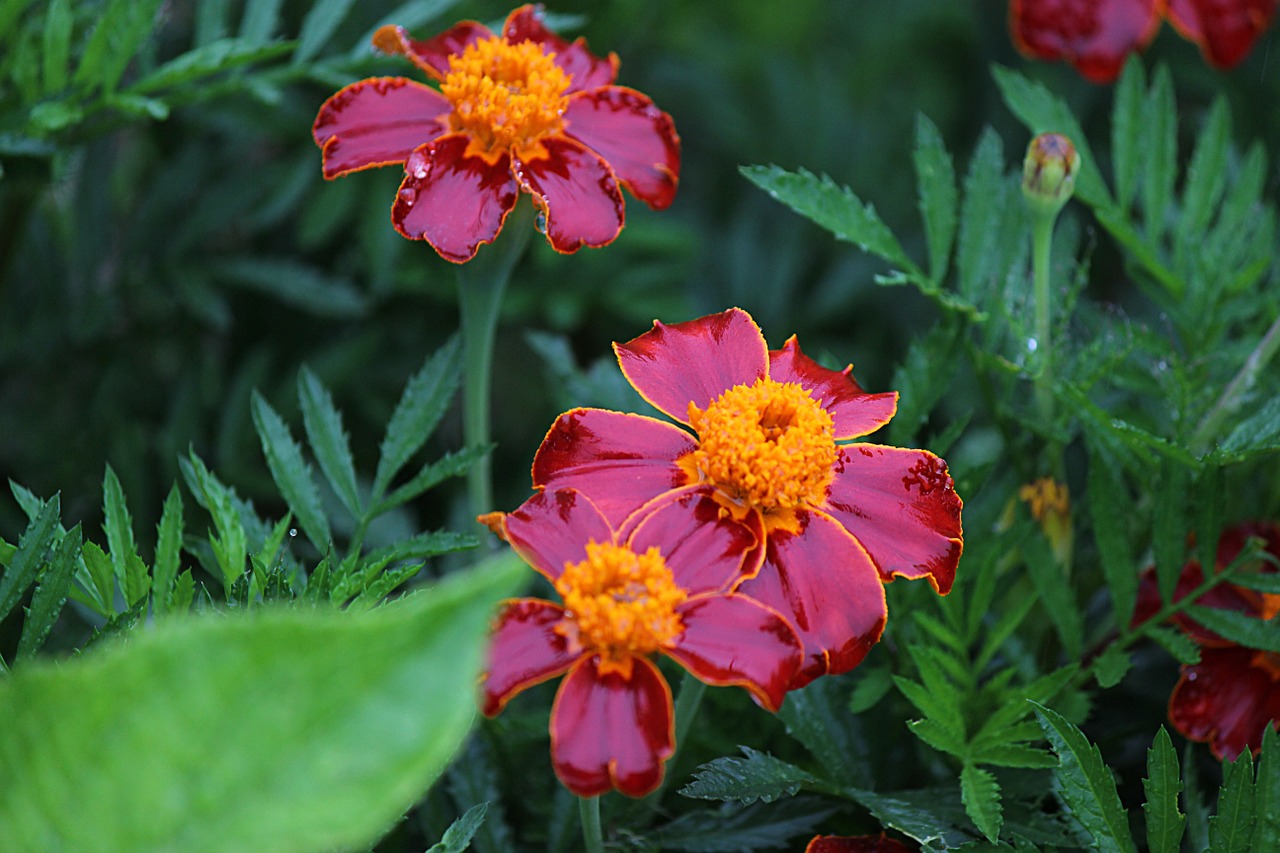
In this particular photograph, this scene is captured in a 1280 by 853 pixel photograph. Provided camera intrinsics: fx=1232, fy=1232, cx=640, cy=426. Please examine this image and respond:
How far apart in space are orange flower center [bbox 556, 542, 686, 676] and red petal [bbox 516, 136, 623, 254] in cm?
19

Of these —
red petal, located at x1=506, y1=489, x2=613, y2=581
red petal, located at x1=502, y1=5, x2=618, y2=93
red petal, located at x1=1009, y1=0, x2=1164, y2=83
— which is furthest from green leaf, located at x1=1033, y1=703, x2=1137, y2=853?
red petal, located at x1=1009, y1=0, x2=1164, y2=83

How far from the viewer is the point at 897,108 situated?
4.78 ft

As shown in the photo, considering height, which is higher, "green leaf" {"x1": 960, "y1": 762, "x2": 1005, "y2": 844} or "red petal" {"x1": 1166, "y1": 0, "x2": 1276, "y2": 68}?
"red petal" {"x1": 1166, "y1": 0, "x2": 1276, "y2": 68}

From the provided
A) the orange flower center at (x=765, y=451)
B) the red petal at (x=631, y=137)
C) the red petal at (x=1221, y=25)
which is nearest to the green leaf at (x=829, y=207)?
the red petal at (x=631, y=137)

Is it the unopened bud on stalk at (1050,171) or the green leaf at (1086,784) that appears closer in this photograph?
the green leaf at (1086,784)

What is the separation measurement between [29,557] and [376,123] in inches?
11.0

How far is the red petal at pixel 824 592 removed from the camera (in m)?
0.51

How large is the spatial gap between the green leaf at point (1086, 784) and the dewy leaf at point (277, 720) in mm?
341

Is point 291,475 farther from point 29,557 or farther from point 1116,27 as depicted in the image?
point 1116,27

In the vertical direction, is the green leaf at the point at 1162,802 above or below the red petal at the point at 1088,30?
below

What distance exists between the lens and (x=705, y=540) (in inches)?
20.6

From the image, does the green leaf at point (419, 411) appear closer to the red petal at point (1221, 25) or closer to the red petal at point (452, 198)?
the red petal at point (452, 198)

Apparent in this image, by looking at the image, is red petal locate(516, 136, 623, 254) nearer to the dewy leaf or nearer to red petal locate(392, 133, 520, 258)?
red petal locate(392, 133, 520, 258)

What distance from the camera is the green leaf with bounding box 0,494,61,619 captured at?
54 centimetres
